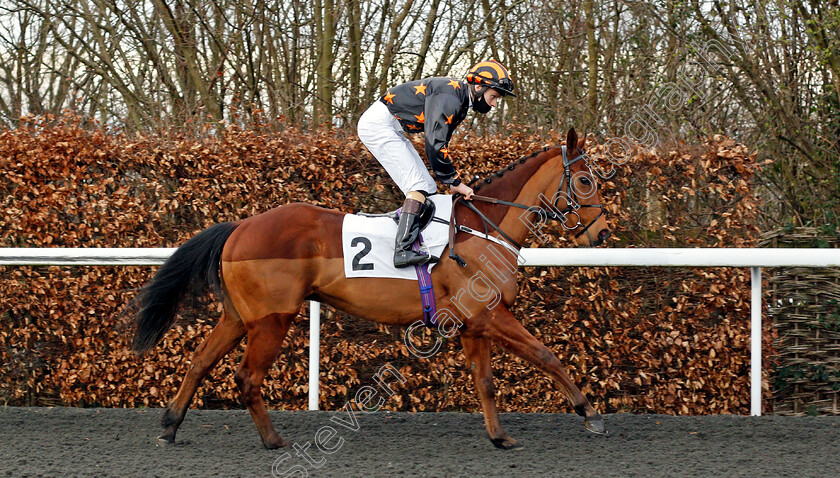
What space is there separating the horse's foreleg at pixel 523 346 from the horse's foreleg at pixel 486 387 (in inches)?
3.4

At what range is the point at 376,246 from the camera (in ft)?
12.5

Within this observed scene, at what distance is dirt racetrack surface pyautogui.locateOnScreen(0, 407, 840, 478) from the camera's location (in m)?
3.32

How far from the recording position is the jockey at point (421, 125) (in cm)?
372

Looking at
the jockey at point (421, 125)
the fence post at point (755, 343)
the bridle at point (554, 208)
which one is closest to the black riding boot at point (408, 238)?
the jockey at point (421, 125)

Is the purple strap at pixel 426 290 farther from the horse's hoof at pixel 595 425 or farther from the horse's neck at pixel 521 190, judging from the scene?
the horse's hoof at pixel 595 425

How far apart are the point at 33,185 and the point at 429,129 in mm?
2825

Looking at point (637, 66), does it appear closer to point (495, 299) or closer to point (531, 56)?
point (531, 56)

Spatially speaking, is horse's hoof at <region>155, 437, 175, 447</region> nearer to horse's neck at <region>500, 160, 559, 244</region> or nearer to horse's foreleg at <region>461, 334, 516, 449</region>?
horse's foreleg at <region>461, 334, 516, 449</region>

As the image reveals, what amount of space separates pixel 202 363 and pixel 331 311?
3.67 feet

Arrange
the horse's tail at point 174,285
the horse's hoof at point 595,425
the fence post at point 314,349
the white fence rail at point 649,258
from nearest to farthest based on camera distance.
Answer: the horse's hoof at point 595,425 < the horse's tail at point 174,285 < the white fence rail at point 649,258 < the fence post at point 314,349

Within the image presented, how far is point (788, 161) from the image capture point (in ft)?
26.0

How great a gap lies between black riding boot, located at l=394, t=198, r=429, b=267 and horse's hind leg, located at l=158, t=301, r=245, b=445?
0.94 meters

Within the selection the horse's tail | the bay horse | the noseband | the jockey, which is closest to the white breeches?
the jockey

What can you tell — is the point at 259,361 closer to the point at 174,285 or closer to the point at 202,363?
the point at 202,363
